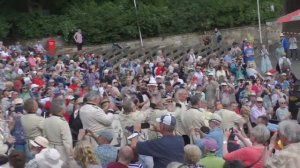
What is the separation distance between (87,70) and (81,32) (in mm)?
10006

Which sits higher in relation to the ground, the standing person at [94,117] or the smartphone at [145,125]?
the standing person at [94,117]

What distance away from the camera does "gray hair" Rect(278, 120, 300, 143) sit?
7.22 m

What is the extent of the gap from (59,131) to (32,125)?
54cm

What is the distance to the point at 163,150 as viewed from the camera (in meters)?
8.21

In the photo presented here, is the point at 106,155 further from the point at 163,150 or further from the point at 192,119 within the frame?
the point at 192,119

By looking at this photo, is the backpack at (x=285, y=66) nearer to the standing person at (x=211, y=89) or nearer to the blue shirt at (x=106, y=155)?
the standing person at (x=211, y=89)

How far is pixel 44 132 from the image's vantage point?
32.7ft

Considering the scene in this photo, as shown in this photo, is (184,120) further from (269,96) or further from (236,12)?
(236,12)

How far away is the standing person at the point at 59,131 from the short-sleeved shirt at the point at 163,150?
1.76 meters

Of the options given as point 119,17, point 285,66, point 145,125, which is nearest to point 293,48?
point 285,66

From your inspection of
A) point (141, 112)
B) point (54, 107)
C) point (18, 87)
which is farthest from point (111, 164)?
point (18, 87)

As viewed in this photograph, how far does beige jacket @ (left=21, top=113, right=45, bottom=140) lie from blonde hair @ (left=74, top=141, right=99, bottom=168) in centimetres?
238

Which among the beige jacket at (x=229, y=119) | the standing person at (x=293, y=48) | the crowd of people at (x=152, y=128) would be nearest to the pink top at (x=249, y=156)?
the crowd of people at (x=152, y=128)

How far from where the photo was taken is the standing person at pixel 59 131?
31.9ft
